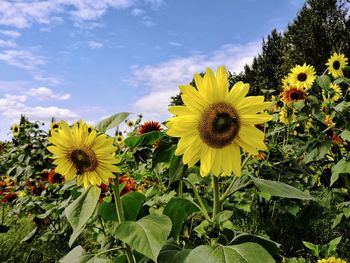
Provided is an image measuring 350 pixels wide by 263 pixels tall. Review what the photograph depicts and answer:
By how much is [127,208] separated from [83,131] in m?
0.29

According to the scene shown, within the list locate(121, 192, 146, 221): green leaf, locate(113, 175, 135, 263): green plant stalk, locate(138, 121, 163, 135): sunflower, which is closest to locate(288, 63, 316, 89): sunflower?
locate(138, 121, 163, 135): sunflower

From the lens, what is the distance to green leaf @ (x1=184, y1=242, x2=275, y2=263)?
3.33ft

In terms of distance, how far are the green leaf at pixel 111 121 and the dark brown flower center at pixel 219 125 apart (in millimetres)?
237

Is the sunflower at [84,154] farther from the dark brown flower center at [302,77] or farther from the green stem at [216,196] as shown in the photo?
the dark brown flower center at [302,77]

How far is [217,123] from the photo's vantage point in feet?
3.85

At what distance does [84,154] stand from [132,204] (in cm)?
23

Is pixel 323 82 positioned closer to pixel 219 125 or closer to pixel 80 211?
pixel 219 125

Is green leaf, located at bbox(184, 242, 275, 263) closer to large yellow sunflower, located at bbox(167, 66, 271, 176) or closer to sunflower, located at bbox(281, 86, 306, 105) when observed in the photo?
large yellow sunflower, located at bbox(167, 66, 271, 176)

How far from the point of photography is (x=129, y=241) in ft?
3.62

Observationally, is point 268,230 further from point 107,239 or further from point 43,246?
point 107,239

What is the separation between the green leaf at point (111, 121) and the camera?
1.29 meters

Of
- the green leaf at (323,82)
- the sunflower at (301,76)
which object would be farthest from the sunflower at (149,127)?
the sunflower at (301,76)

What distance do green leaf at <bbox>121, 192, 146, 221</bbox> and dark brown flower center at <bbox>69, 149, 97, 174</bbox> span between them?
0.16 meters

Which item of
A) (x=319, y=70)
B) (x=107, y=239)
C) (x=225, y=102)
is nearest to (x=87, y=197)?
(x=107, y=239)
